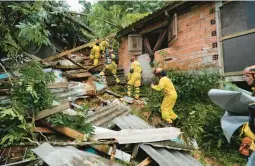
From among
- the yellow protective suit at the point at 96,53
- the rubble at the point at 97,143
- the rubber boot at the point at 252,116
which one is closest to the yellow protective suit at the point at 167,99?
the rubble at the point at 97,143

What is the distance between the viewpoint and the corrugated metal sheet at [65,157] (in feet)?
9.23

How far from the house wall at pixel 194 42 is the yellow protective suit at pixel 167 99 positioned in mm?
1553

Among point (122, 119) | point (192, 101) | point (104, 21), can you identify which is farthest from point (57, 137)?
point (104, 21)

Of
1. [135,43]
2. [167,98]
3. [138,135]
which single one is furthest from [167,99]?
[135,43]

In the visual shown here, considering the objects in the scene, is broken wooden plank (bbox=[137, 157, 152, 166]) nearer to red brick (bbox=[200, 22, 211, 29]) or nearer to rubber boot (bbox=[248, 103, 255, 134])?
rubber boot (bbox=[248, 103, 255, 134])

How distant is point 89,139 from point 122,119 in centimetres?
144

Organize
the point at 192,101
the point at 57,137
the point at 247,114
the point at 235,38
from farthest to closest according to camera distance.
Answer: the point at 192,101 < the point at 235,38 < the point at 57,137 < the point at 247,114

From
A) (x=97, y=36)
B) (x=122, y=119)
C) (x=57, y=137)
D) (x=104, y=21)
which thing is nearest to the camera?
(x=57, y=137)

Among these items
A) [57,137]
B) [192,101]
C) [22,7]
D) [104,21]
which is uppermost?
[104,21]

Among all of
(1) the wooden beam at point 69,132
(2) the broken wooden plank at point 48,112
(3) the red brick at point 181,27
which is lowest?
(1) the wooden beam at point 69,132

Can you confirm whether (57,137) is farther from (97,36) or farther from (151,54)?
(97,36)

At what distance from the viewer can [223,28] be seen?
6.01 metres

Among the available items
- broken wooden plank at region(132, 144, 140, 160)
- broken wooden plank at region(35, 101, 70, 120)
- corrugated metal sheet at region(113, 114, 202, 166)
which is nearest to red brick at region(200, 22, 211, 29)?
corrugated metal sheet at region(113, 114, 202, 166)

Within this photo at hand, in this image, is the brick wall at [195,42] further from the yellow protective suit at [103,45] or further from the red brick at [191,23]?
the yellow protective suit at [103,45]
